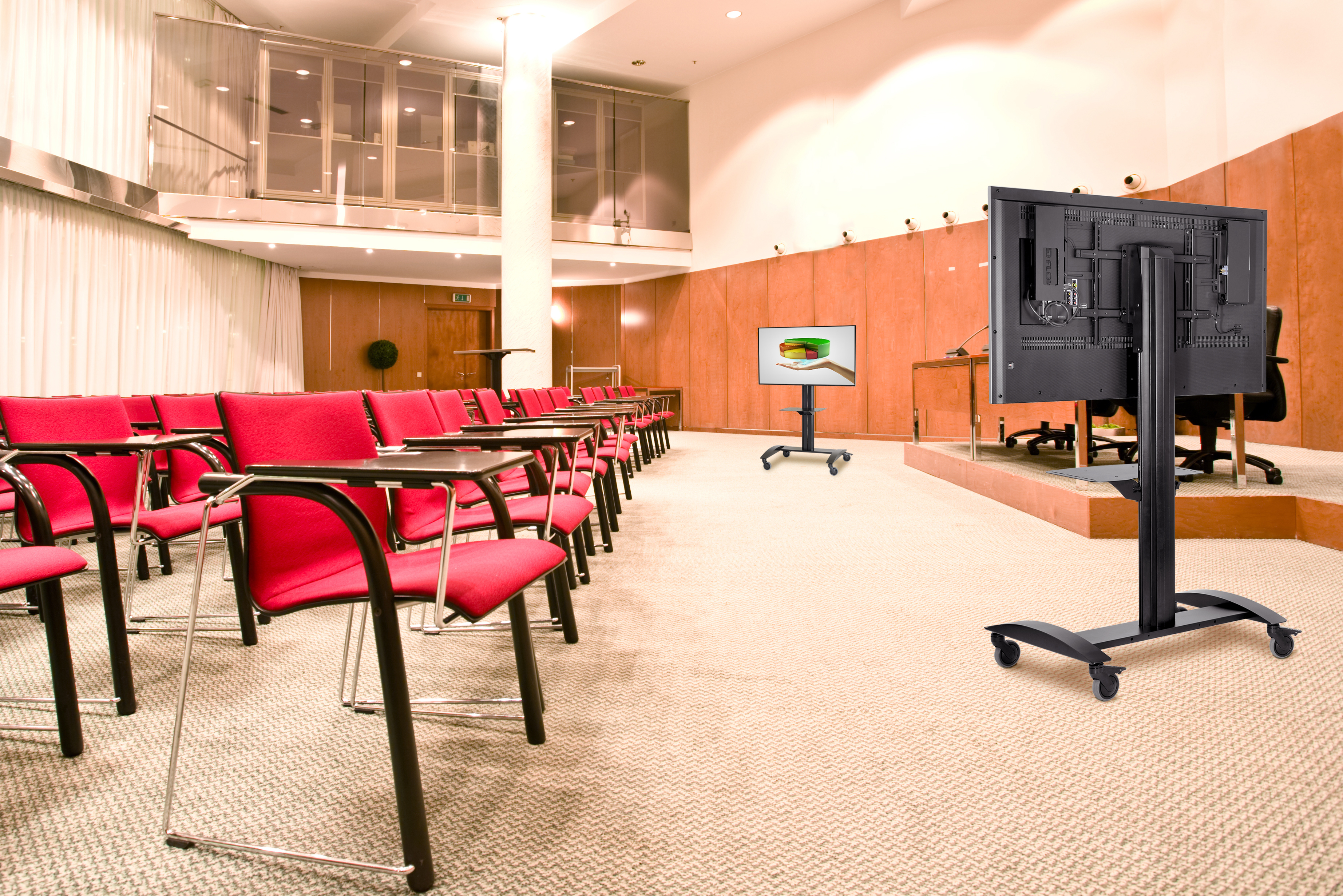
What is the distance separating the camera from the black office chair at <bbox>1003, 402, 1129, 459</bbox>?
16.3ft

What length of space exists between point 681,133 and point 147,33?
776cm

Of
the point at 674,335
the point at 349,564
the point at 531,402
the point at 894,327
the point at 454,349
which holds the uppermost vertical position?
the point at 674,335

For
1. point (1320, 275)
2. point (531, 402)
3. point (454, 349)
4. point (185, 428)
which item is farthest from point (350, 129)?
point (1320, 275)

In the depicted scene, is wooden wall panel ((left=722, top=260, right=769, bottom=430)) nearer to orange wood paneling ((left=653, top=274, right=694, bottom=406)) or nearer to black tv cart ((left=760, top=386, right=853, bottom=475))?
orange wood paneling ((left=653, top=274, right=694, bottom=406))

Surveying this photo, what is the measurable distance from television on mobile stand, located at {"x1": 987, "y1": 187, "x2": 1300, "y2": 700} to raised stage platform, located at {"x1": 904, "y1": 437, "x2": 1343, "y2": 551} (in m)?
1.51

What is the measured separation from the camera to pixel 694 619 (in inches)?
93.6

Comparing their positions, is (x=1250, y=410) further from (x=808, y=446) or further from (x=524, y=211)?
(x=524, y=211)

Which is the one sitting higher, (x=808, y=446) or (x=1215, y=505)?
(x=808, y=446)

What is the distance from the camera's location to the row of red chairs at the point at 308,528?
116cm

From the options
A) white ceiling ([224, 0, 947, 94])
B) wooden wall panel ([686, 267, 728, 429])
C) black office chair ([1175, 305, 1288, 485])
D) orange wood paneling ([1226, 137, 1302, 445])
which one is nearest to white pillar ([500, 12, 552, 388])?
white ceiling ([224, 0, 947, 94])

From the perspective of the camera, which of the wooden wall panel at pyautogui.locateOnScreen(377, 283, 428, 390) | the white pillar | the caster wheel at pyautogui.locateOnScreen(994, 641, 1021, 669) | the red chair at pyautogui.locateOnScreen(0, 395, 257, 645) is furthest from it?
the wooden wall panel at pyautogui.locateOnScreen(377, 283, 428, 390)

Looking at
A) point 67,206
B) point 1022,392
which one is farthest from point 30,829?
point 67,206

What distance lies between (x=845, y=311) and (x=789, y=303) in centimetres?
104

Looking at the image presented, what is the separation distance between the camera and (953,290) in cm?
910
